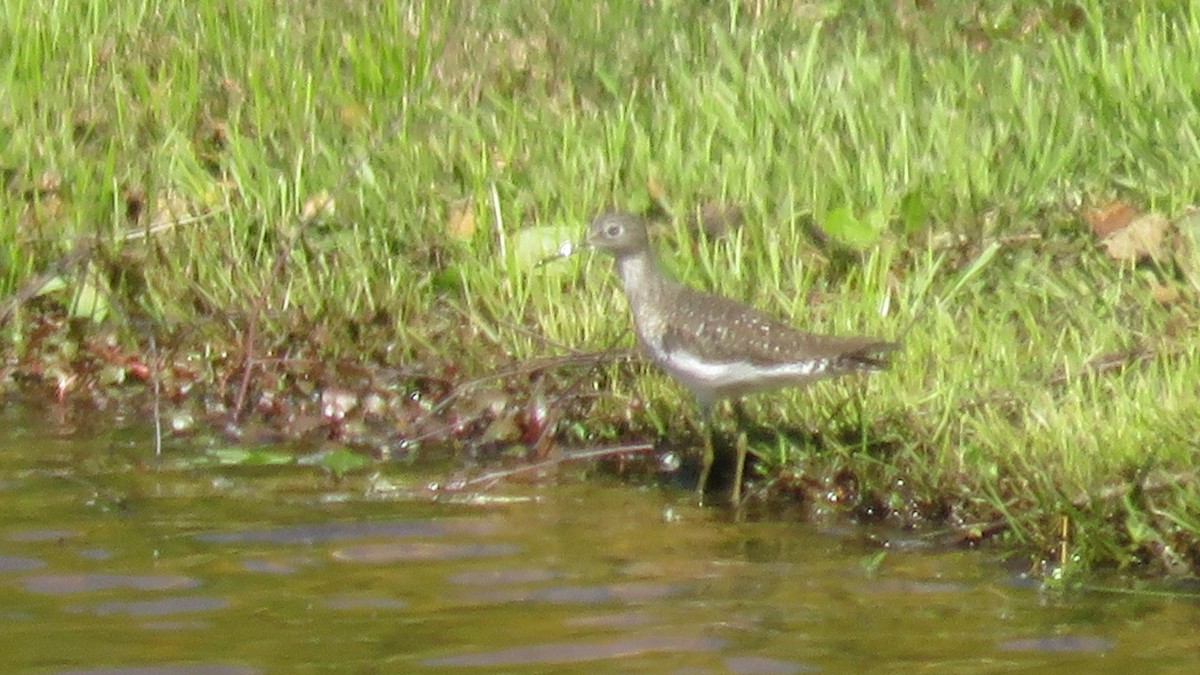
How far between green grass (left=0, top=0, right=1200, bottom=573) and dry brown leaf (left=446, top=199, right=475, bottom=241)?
0.02 m

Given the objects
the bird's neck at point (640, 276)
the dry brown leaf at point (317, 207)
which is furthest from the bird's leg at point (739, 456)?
the dry brown leaf at point (317, 207)

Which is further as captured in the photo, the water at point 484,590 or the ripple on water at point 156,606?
the ripple on water at point 156,606

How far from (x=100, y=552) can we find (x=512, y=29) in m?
4.09

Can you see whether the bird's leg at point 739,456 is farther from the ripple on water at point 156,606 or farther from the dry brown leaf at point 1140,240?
the ripple on water at point 156,606

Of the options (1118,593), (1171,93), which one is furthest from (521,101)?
(1118,593)

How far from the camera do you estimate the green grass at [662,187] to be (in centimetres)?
698

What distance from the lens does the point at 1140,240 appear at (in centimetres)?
759

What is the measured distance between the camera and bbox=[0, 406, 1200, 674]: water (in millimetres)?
5617

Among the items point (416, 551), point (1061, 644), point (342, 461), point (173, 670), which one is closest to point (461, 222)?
point (342, 461)

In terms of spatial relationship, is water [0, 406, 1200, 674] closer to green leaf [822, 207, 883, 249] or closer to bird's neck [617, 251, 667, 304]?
bird's neck [617, 251, 667, 304]

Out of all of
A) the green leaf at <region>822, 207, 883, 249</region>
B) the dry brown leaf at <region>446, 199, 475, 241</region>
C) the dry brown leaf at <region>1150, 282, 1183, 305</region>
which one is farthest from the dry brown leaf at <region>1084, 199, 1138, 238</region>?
the dry brown leaf at <region>446, 199, 475, 241</region>

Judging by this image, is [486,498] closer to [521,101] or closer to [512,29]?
[521,101]

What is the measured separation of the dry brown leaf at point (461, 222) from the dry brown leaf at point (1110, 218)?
225 cm

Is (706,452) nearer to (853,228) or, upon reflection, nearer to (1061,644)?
(853,228)
